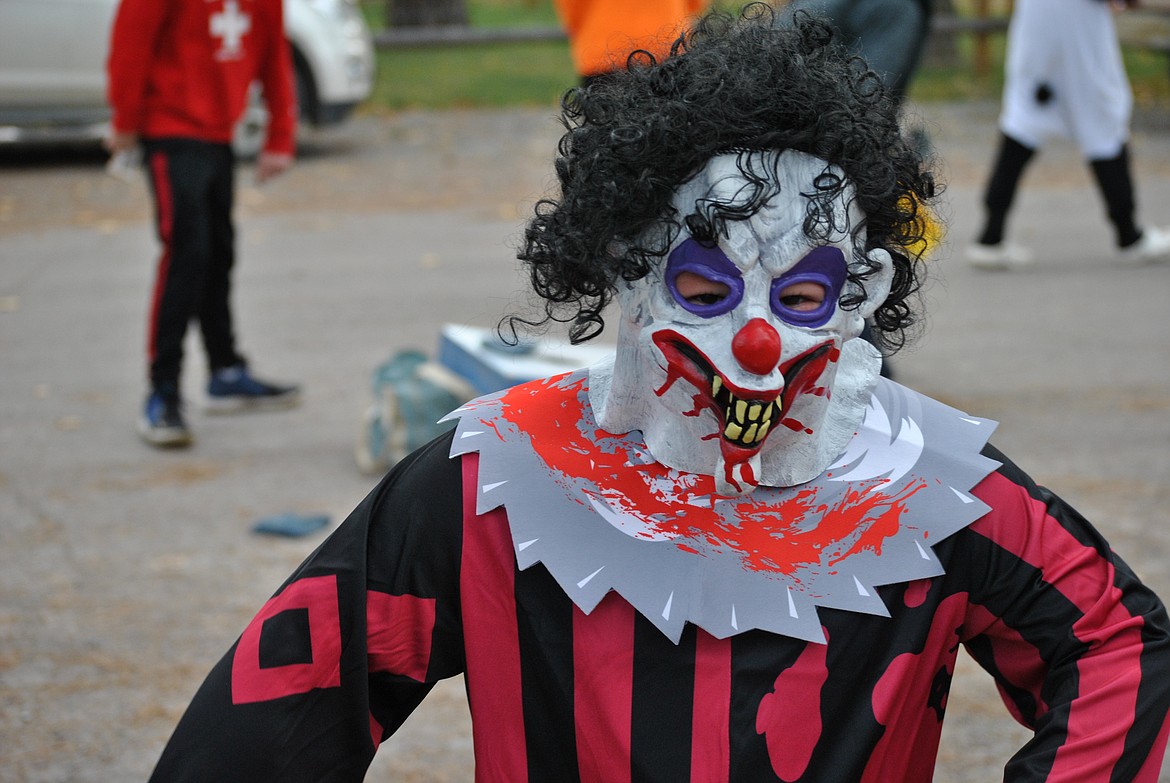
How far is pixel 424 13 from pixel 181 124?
37.5 ft

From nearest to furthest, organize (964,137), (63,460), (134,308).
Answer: (63,460) → (134,308) → (964,137)

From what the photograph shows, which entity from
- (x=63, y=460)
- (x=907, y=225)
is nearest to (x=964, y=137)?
(x=63, y=460)

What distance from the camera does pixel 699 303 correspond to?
1691 millimetres

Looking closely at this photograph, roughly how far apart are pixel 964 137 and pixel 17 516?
27.8ft

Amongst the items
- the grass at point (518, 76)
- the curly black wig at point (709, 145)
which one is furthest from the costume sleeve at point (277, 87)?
the grass at point (518, 76)

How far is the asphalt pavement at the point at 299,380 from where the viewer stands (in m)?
3.31

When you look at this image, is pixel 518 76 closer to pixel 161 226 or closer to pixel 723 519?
pixel 161 226

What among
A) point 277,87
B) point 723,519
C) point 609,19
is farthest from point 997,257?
point 723,519

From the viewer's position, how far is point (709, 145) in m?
1.62

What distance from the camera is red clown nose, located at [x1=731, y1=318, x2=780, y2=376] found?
162cm

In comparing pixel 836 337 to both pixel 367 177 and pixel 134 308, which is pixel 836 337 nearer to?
pixel 134 308

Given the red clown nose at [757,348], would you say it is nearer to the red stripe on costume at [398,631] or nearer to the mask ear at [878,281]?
the mask ear at [878,281]

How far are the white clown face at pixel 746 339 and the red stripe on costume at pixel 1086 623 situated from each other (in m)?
0.22

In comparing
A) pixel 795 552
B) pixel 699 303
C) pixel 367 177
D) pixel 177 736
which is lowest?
pixel 367 177
